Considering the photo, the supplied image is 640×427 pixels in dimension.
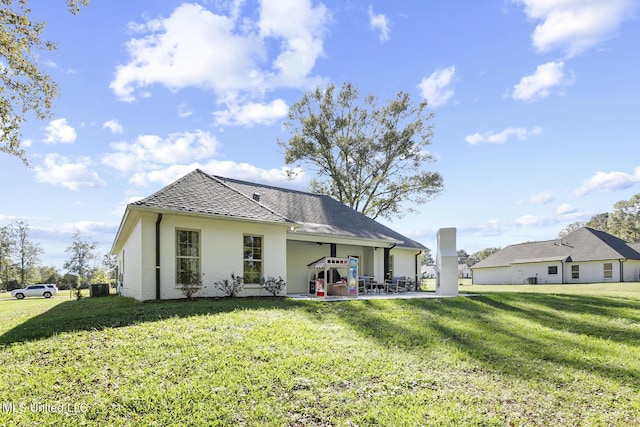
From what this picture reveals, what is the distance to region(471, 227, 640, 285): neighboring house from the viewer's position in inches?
1361

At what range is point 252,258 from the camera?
13438mm

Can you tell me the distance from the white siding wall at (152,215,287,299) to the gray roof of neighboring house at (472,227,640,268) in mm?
33275

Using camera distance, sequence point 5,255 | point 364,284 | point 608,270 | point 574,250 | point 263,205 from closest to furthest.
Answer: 1. point 263,205
2. point 364,284
3. point 608,270
4. point 574,250
5. point 5,255

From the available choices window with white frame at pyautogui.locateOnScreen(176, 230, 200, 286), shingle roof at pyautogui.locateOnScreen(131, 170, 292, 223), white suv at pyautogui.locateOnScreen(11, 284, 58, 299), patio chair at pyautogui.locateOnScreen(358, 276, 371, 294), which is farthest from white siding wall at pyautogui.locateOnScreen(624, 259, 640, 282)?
white suv at pyautogui.locateOnScreen(11, 284, 58, 299)

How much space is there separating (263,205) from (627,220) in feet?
207

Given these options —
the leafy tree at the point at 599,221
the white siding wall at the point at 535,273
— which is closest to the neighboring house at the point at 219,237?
the white siding wall at the point at 535,273

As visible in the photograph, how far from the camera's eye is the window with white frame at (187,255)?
11867mm

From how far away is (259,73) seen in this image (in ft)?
49.9

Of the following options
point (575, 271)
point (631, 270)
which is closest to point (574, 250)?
point (575, 271)

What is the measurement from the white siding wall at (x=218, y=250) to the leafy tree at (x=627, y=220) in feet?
204

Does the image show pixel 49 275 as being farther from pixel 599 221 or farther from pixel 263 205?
pixel 599 221

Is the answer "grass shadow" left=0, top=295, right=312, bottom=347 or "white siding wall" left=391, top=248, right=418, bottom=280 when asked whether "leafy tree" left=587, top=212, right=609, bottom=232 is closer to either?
"white siding wall" left=391, top=248, right=418, bottom=280

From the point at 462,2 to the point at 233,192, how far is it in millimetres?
9547

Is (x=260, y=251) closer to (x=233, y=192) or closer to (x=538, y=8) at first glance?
(x=233, y=192)
